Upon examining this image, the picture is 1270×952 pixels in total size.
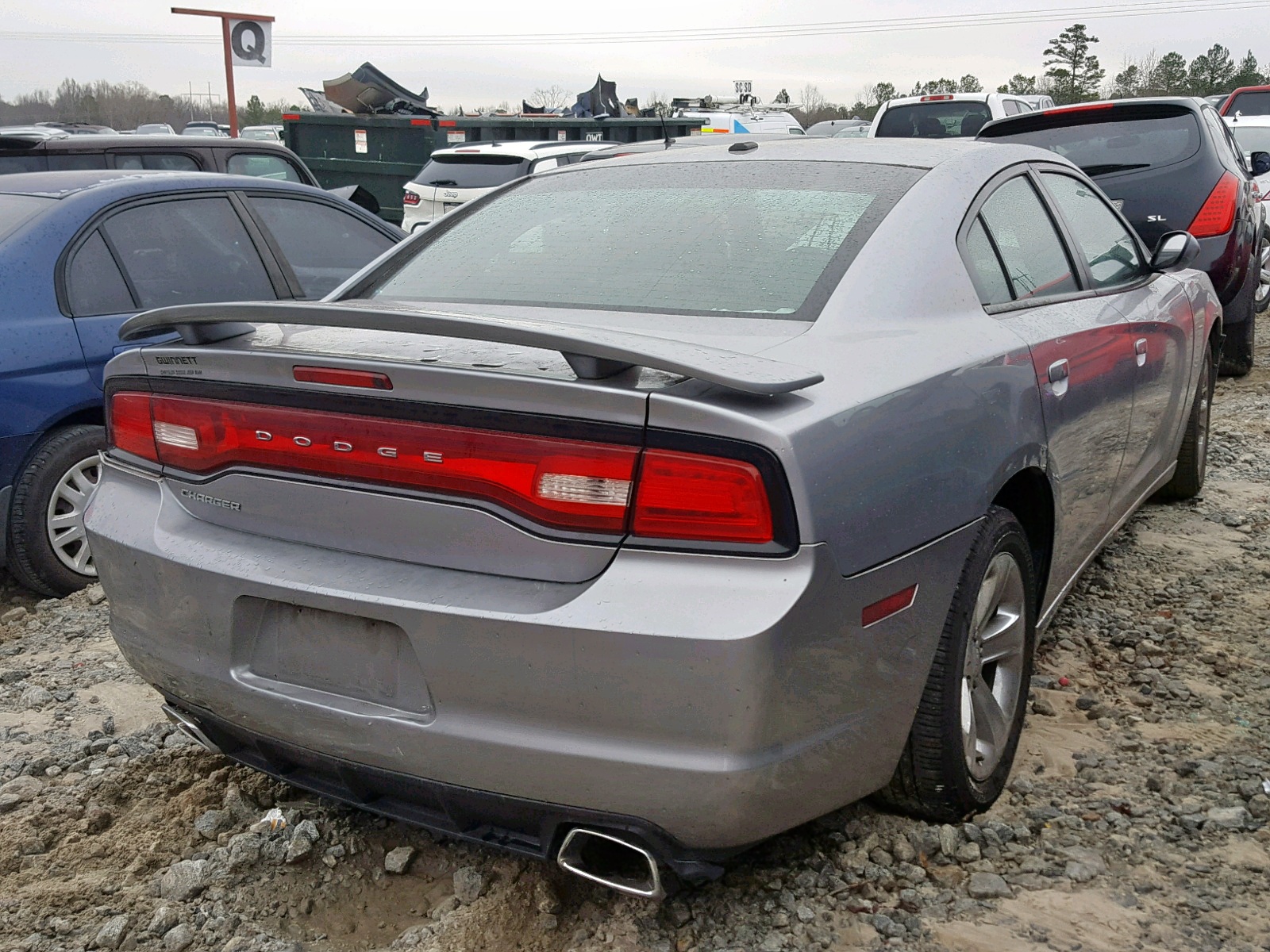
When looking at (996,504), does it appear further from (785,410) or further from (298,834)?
(298,834)

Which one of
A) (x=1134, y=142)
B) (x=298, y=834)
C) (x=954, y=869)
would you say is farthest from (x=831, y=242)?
A: (x=1134, y=142)

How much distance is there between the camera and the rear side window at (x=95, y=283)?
4.52 meters

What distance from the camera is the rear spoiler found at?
1924mm

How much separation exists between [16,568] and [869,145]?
11.1 feet

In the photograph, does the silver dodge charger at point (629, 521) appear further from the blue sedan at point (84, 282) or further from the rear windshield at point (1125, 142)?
the rear windshield at point (1125, 142)

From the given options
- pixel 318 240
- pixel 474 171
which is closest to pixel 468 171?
pixel 474 171

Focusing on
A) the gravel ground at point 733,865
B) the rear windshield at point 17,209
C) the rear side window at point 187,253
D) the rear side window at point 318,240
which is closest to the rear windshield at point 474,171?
the rear side window at point 318,240

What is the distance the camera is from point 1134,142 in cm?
736

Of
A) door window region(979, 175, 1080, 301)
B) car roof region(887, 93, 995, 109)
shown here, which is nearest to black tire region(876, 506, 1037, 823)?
door window region(979, 175, 1080, 301)

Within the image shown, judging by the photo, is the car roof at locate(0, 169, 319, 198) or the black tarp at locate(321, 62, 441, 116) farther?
the black tarp at locate(321, 62, 441, 116)

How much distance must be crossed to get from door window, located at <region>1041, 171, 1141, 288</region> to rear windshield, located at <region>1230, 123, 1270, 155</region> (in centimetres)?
1026

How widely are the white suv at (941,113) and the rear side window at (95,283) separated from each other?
10.3 meters

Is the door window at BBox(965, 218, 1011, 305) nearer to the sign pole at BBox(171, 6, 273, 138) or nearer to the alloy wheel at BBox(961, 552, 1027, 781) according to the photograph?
the alloy wheel at BBox(961, 552, 1027, 781)

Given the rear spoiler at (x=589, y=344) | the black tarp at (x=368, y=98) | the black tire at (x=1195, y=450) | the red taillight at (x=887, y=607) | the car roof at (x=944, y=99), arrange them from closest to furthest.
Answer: the rear spoiler at (x=589, y=344) < the red taillight at (x=887, y=607) < the black tire at (x=1195, y=450) < the car roof at (x=944, y=99) < the black tarp at (x=368, y=98)
